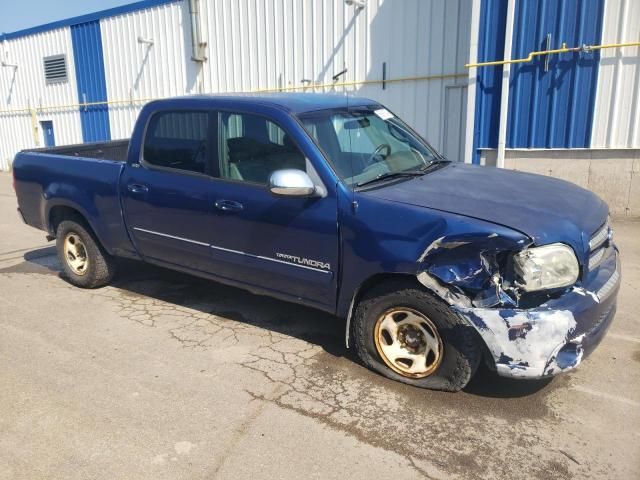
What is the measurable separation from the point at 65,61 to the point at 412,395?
677 inches

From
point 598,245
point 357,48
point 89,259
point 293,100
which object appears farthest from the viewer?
point 357,48

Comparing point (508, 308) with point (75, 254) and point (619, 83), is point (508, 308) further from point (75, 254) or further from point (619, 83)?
point (619, 83)

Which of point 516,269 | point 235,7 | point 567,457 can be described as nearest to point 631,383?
point 567,457

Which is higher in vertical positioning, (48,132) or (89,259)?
(48,132)

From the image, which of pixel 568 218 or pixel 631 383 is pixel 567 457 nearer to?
pixel 631 383

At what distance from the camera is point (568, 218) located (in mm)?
3293

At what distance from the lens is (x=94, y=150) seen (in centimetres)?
646

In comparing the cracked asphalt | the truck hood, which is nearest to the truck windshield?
the truck hood

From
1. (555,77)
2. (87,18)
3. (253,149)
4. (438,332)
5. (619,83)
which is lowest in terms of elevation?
(438,332)

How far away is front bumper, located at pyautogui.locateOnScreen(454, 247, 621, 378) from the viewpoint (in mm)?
3033

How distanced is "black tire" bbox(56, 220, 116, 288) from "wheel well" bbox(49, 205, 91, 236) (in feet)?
0.12

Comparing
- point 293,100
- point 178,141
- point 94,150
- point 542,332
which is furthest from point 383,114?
point 94,150

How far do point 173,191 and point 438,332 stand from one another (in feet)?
8.00

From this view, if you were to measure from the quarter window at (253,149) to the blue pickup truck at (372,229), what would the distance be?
0.04 ft
